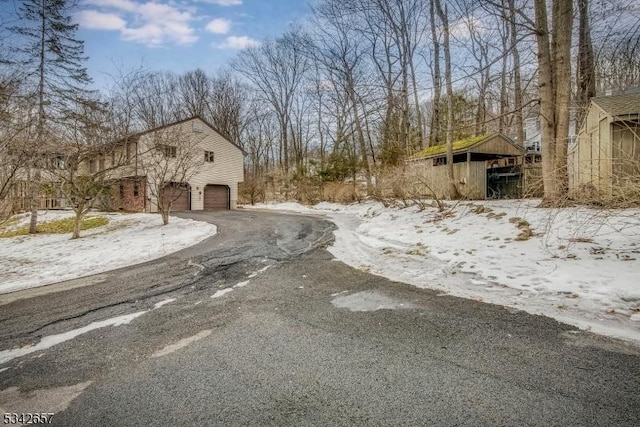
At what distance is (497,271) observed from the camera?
4.46 meters

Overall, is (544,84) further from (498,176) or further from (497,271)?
(498,176)

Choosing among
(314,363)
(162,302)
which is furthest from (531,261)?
(162,302)

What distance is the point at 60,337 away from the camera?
309 cm

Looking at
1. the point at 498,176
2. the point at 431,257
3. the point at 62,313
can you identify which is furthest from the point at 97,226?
the point at 498,176

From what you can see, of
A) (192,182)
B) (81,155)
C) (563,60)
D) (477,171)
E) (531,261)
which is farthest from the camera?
(192,182)

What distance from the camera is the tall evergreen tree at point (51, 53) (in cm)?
1257

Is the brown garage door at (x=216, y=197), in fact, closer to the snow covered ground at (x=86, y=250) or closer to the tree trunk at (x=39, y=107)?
→ the snow covered ground at (x=86, y=250)

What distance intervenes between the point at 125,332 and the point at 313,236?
19.5 ft

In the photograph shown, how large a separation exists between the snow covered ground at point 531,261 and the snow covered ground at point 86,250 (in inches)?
185

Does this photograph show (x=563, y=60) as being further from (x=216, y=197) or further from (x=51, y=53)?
(x=216, y=197)

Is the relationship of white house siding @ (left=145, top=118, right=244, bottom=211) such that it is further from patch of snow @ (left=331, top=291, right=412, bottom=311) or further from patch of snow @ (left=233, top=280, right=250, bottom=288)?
patch of snow @ (left=331, top=291, right=412, bottom=311)

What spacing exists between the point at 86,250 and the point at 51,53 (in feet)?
36.8

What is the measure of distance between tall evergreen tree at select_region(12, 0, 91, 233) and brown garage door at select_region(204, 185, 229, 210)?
31.4 ft

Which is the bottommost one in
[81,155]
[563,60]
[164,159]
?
[81,155]
